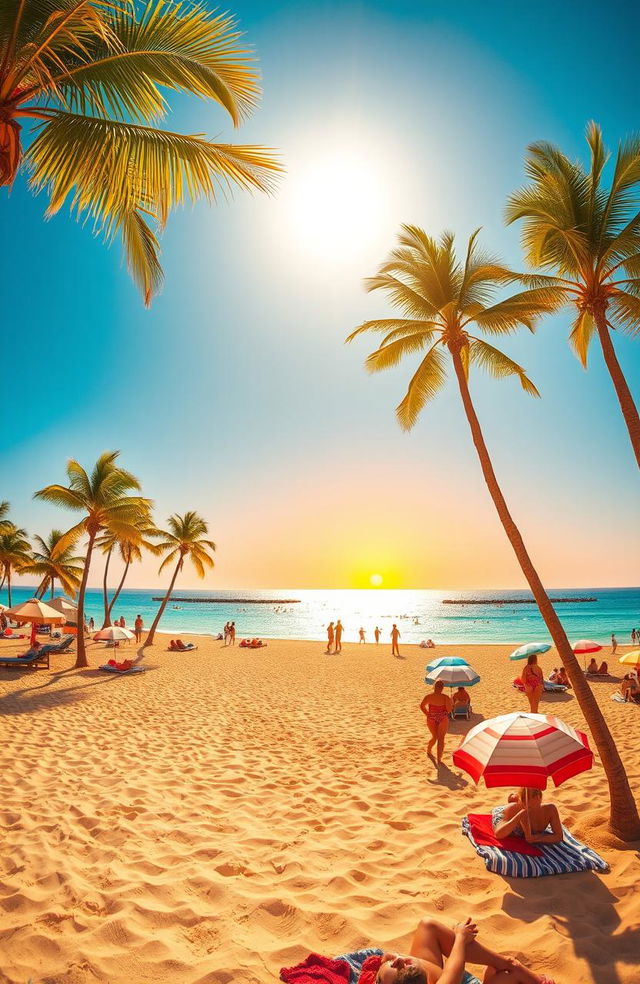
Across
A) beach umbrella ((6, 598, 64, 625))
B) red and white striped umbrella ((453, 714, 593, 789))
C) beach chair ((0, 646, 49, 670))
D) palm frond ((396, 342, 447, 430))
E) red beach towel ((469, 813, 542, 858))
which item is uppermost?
palm frond ((396, 342, 447, 430))

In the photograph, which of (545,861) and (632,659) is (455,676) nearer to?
(545,861)

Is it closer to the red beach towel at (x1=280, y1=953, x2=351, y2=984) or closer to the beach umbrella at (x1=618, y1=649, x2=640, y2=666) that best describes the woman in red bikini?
the red beach towel at (x1=280, y1=953, x2=351, y2=984)

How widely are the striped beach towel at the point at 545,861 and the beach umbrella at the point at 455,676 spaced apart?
5951 millimetres

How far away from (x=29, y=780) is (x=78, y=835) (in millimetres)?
2096

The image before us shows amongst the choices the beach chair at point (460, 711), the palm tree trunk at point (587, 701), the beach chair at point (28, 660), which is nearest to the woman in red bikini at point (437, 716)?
the palm tree trunk at point (587, 701)

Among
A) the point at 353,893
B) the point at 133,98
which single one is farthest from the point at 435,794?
the point at 133,98

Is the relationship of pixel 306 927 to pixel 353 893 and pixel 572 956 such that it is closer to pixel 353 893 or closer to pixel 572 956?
pixel 353 893

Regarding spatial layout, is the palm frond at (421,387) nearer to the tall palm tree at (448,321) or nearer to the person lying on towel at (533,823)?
the tall palm tree at (448,321)

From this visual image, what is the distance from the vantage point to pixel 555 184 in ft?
23.9

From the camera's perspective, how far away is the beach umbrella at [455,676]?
34.6 ft

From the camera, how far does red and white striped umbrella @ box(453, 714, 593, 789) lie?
13.9 ft

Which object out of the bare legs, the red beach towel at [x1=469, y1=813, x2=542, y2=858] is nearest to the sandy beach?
the red beach towel at [x1=469, y1=813, x2=542, y2=858]

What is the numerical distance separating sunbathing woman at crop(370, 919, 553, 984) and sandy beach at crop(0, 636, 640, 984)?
2.00 ft

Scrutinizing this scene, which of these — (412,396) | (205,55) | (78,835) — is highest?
(205,55)
